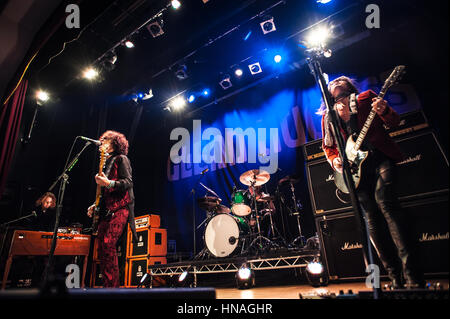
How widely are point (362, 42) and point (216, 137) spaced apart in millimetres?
4400

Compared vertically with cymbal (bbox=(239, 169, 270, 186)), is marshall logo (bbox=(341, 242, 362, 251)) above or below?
below

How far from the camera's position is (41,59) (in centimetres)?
361

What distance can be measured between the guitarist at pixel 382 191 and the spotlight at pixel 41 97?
727 cm

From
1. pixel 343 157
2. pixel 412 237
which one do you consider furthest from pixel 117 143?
pixel 412 237

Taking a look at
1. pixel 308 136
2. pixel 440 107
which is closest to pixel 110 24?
pixel 308 136

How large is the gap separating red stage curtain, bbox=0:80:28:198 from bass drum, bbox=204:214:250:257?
3.58 metres

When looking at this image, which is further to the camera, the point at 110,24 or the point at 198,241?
the point at 198,241

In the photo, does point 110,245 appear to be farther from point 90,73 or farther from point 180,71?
point 90,73

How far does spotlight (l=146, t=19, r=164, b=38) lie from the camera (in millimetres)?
5062

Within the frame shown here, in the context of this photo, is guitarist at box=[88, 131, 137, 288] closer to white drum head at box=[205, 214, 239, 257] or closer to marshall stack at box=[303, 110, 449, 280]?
white drum head at box=[205, 214, 239, 257]

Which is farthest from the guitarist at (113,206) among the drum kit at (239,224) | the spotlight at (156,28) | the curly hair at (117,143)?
the spotlight at (156,28)

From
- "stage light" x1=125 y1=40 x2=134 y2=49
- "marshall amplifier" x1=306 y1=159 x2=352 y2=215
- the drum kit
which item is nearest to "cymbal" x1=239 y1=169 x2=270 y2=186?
the drum kit
